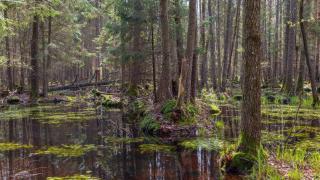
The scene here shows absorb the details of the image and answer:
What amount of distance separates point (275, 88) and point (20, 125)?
77.2 ft

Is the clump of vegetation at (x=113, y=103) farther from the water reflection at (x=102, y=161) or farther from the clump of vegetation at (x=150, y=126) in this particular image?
the water reflection at (x=102, y=161)

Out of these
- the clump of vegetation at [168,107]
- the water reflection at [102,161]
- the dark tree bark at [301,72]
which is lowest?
the water reflection at [102,161]

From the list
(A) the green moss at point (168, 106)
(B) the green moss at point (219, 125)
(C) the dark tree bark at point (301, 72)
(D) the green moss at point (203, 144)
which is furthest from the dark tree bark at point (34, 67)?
(C) the dark tree bark at point (301, 72)

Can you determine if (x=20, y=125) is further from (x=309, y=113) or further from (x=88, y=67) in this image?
(x=88, y=67)

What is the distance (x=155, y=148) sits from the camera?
10.3m

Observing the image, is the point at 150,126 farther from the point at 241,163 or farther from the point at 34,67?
the point at 34,67

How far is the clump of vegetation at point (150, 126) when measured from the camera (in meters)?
12.9

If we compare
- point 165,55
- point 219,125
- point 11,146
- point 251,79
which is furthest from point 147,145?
point 165,55

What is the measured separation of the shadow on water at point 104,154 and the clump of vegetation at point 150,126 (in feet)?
1.20

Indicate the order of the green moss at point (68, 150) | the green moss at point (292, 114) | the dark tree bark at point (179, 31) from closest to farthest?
the green moss at point (68, 150)
the green moss at point (292, 114)
the dark tree bark at point (179, 31)

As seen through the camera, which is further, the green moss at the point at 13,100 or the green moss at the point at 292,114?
the green moss at the point at 13,100

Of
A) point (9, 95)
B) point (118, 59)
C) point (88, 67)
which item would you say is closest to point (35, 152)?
point (118, 59)

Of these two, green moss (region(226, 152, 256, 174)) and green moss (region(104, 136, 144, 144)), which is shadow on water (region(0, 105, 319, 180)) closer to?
green moss (region(104, 136, 144, 144))

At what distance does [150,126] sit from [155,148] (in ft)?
9.44
